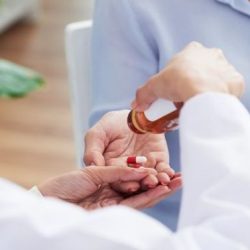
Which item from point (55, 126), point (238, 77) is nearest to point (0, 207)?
point (238, 77)

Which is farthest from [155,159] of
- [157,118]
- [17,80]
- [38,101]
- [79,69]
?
[17,80]

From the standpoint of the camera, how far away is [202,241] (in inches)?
26.3

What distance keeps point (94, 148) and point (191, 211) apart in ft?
1.35

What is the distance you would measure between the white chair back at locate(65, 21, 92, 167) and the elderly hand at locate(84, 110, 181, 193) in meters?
0.17

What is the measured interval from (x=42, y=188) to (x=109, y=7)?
1.16 feet

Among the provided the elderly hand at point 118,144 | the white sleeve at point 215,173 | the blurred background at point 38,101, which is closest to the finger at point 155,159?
the elderly hand at point 118,144

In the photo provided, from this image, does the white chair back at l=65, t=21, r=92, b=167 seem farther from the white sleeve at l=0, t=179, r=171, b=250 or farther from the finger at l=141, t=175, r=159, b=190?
the white sleeve at l=0, t=179, r=171, b=250

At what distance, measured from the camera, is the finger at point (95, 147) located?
1088mm

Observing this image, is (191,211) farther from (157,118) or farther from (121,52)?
(121,52)

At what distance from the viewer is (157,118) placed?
0.93 meters

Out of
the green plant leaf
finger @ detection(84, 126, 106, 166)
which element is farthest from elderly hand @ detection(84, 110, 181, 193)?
the green plant leaf

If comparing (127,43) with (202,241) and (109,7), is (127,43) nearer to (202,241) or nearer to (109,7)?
(109,7)

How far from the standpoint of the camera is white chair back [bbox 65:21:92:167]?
1280 mm

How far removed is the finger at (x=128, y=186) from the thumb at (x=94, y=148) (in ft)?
0.16
